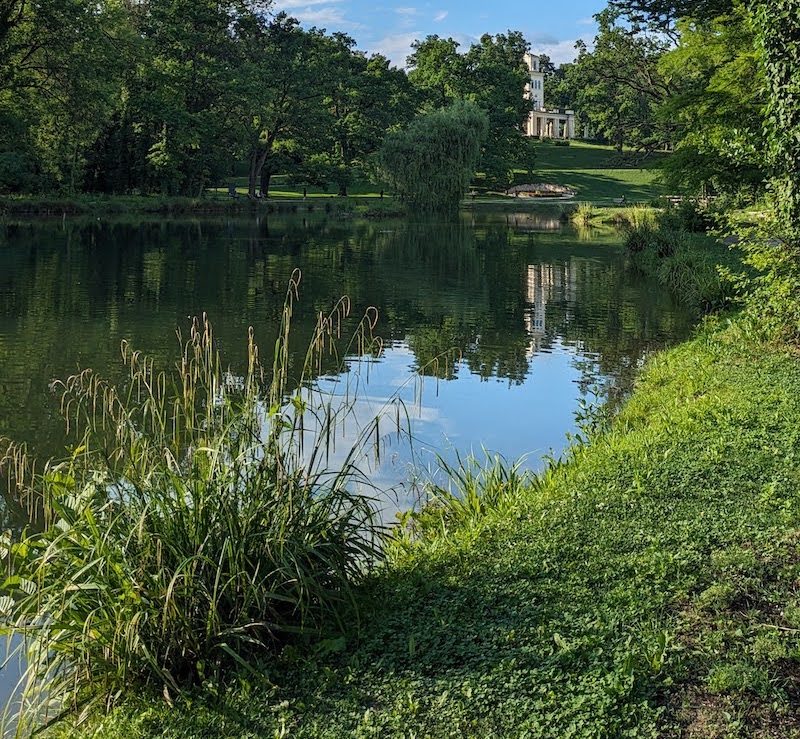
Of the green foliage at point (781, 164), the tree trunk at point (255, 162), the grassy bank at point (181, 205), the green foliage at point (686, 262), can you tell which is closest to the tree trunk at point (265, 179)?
the grassy bank at point (181, 205)

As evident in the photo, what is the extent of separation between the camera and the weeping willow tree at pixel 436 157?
5488cm

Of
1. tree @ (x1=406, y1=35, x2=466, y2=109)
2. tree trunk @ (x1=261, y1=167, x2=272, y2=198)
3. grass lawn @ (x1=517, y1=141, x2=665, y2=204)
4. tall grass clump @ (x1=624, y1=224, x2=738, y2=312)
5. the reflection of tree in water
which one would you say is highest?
tree @ (x1=406, y1=35, x2=466, y2=109)

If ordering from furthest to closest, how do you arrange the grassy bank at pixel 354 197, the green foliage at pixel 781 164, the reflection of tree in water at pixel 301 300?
the grassy bank at pixel 354 197, the reflection of tree in water at pixel 301 300, the green foliage at pixel 781 164

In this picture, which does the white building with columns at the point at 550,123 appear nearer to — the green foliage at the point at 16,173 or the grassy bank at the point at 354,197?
the grassy bank at the point at 354,197

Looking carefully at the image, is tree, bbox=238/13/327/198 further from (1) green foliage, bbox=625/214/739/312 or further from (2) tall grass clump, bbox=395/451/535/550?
(2) tall grass clump, bbox=395/451/535/550

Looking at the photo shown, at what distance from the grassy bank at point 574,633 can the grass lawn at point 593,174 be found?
209 feet

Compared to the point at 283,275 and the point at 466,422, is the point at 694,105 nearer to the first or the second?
the point at 283,275

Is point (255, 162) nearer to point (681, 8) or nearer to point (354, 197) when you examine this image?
point (354, 197)

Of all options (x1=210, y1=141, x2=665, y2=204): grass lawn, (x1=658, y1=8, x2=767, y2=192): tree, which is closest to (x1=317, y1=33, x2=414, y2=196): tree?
(x1=210, y1=141, x2=665, y2=204): grass lawn

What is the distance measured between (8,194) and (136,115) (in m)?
10.0

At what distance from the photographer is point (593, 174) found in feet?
273

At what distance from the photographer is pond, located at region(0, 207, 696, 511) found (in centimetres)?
1010

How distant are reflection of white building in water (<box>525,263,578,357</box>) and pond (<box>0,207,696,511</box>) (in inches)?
3.0

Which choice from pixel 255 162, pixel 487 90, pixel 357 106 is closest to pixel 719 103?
pixel 255 162
